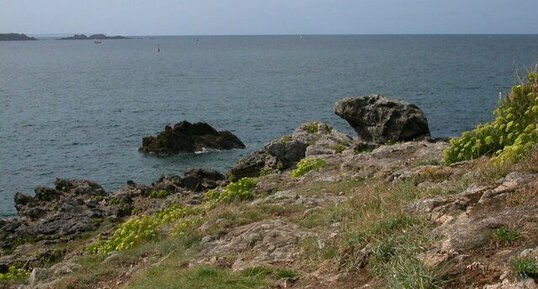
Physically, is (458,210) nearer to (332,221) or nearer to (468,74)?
(332,221)

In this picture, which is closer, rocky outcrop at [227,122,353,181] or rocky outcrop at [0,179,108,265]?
rocky outcrop at [0,179,108,265]

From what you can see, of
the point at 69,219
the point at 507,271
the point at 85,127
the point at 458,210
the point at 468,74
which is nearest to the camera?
the point at 507,271

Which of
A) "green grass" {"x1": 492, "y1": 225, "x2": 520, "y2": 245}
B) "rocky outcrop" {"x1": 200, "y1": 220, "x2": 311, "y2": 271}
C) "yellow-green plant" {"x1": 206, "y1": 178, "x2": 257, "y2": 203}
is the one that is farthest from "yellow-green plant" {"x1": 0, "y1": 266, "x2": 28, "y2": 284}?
"green grass" {"x1": 492, "y1": 225, "x2": 520, "y2": 245}

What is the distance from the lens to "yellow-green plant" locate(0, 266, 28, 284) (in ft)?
44.9

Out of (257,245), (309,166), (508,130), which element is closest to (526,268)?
(257,245)

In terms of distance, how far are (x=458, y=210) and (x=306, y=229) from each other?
3125mm

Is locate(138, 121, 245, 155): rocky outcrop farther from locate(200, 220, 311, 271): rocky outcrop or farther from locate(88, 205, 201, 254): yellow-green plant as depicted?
locate(200, 220, 311, 271): rocky outcrop

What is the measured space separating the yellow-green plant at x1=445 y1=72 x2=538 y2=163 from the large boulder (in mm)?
13128

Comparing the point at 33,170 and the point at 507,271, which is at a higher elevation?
the point at 507,271

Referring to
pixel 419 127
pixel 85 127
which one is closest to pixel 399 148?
pixel 419 127

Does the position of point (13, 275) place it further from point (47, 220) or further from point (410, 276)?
point (410, 276)

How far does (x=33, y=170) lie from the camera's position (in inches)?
1388

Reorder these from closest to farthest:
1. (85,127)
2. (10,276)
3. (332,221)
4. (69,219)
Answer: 1. (332,221)
2. (10,276)
3. (69,219)
4. (85,127)

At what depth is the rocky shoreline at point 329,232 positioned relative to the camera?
6.53 meters
